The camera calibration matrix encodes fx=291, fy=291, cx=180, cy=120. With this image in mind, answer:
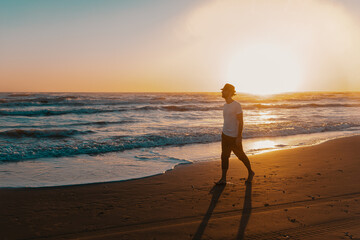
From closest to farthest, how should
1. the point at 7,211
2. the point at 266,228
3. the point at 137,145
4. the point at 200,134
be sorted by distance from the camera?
the point at 266,228 → the point at 7,211 → the point at 137,145 → the point at 200,134

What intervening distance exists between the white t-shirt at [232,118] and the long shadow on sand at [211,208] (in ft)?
3.35

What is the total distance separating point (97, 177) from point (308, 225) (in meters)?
4.25

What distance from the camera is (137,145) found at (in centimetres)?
1068

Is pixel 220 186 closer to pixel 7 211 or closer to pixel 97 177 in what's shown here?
pixel 97 177

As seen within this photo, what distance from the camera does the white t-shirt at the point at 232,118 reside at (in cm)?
530

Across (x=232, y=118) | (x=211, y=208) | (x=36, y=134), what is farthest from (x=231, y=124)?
(x=36, y=134)

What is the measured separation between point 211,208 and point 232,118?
5.81ft

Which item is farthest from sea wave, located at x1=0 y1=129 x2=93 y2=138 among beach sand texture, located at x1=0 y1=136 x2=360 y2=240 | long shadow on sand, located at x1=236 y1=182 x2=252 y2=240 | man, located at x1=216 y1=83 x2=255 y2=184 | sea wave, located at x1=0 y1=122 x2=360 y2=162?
long shadow on sand, located at x1=236 y1=182 x2=252 y2=240

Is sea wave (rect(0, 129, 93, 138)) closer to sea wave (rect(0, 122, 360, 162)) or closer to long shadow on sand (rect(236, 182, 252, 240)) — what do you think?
sea wave (rect(0, 122, 360, 162))

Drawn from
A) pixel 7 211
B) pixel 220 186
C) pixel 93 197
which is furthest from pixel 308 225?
pixel 7 211

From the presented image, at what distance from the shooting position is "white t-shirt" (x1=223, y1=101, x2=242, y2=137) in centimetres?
530

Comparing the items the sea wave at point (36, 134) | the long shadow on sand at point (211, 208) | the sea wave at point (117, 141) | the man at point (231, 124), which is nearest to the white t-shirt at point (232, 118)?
the man at point (231, 124)

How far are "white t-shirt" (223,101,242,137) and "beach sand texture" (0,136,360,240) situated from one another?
1039 millimetres

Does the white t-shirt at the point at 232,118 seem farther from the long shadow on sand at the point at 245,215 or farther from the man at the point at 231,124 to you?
the long shadow on sand at the point at 245,215
